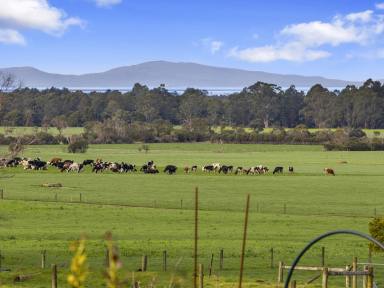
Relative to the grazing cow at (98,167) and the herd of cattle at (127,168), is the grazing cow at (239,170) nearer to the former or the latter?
the herd of cattle at (127,168)

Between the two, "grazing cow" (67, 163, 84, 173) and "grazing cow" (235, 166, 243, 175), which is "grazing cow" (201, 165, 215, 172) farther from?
"grazing cow" (67, 163, 84, 173)

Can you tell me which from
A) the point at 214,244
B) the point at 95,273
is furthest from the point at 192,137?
the point at 95,273

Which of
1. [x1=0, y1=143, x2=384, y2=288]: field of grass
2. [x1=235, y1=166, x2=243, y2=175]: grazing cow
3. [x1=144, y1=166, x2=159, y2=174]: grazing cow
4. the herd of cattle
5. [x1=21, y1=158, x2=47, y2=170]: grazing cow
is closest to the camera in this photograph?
[x1=0, y1=143, x2=384, y2=288]: field of grass

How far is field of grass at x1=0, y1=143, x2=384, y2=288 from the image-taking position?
30.3 meters

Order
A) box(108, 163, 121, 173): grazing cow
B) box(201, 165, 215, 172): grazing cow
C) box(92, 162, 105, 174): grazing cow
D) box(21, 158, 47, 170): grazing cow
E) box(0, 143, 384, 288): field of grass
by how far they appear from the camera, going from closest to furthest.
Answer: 1. box(0, 143, 384, 288): field of grass
2. box(108, 163, 121, 173): grazing cow
3. box(92, 162, 105, 174): grazing cow
4. box(21, 158, 47, 170): grazing cow
5. box(201, 165, 215, 172): grazing cow

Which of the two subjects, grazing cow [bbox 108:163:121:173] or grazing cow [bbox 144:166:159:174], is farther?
grazing cow [bbox 144:166:159:174]

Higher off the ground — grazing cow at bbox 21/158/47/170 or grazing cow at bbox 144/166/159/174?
grazing cow at bbox 21/158/47/170

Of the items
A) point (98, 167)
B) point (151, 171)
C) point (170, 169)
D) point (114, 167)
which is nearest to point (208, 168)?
point (170, 169)

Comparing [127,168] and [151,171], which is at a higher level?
[127,168]

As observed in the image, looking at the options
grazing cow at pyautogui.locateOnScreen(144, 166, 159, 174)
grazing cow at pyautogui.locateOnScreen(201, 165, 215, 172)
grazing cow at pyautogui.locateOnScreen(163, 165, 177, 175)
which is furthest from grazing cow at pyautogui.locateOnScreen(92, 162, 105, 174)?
grazing cow at pyautogui.locateOnScreen(201, 165, 215, 172)

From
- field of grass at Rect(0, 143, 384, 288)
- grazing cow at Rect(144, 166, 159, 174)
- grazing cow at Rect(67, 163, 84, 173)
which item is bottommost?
field of grass at Rect(0, 143, 384, 288)

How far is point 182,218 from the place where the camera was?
46688mm

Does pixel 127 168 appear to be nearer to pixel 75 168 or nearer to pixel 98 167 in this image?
pixel 98 167

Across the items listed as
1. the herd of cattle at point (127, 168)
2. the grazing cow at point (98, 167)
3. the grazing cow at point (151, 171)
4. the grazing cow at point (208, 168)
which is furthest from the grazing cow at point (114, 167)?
the grazing cow at point (208, 168)
